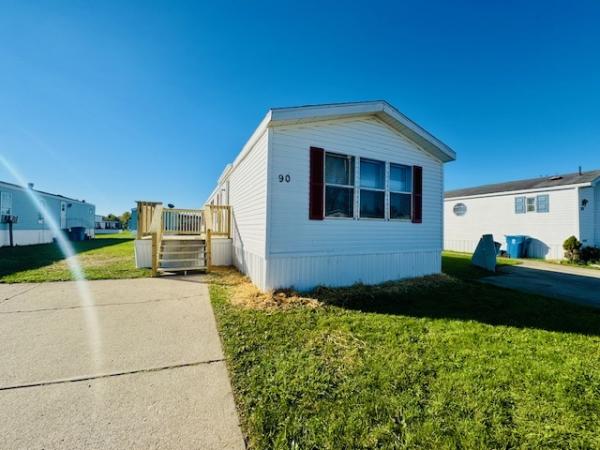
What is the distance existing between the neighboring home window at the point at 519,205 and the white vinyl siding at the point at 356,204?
34.5 ft

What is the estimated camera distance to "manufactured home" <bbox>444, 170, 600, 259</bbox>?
11.9m

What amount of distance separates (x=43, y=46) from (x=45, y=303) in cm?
675

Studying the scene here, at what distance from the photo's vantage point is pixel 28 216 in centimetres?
1509

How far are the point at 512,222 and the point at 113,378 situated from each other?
1843 centimetres

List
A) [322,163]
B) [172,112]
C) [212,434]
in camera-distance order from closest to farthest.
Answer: [212,434] < [322,163] < [172,112]

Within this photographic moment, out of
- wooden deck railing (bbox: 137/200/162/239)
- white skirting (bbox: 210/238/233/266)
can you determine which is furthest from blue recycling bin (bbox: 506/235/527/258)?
wooden deck railing (bbox: 137/200/162/239)

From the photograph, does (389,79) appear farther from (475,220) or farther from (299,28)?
(475,220)

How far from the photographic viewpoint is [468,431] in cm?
180

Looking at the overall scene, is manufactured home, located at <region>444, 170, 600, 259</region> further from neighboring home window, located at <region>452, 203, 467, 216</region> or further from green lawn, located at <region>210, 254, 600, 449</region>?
green lawn, located at <region>210, 254, 600, 449</region>

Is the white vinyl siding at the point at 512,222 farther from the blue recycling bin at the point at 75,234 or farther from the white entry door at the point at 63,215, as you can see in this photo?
the white entry door at the point at 63,215

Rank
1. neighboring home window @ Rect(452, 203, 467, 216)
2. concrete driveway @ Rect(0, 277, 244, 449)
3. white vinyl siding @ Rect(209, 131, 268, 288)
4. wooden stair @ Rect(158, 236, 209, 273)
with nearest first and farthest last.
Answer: concrete driveway @ Rect(0, 277, 244, 449) → white vinyl siding @ Rect(209, 131, 268, 288) → wooden stair @ Rect(158, 236, 209, 273) → neighboring home window @ Rect(452, 203, 467, 216)

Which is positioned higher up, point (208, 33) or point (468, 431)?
point (208, 33)

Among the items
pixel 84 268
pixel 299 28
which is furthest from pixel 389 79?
pixel 84 268

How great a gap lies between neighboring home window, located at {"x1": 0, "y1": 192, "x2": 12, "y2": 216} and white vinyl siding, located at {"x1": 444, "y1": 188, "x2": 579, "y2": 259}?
1059 inches
